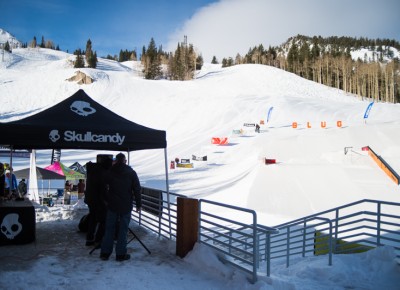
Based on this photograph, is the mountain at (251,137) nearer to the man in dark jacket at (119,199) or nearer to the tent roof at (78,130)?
the tent roof at (78,130)

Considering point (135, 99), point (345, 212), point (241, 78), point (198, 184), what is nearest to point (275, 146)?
point (198, 184)

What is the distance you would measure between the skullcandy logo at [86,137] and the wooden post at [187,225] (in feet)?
7.31

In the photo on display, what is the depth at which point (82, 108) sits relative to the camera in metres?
8.08

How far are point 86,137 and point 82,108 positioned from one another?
90cm

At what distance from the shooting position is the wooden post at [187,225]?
6316mm

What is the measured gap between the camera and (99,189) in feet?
23.4

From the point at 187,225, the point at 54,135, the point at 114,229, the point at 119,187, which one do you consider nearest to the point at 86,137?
the point at 54,135

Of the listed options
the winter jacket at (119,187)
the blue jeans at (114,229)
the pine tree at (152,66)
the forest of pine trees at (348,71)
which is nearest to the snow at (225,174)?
the blue jeans at (114,229)

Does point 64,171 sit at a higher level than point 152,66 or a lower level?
lower

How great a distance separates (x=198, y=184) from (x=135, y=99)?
41.8m

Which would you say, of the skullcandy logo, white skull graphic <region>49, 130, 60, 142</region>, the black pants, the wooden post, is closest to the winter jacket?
the wooden post

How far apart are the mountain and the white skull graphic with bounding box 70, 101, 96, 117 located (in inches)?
360

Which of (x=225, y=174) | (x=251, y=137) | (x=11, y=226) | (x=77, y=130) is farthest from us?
(x=251, y=137)

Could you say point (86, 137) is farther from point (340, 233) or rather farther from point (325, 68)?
point (325, 68)
